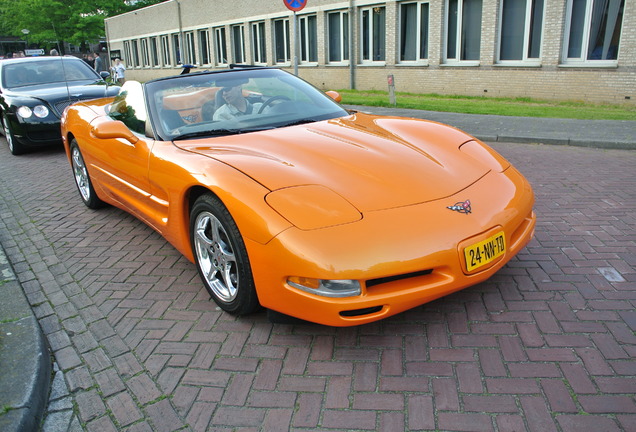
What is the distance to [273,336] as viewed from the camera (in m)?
2.92

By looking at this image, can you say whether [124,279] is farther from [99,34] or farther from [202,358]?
[99,34]

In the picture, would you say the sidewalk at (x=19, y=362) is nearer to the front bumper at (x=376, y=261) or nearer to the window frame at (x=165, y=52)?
the front bumper at (x=376, y=261)

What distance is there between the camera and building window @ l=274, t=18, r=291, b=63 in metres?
24.2

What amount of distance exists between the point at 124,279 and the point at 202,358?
133 centimetres

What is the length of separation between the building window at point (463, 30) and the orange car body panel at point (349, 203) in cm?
1412

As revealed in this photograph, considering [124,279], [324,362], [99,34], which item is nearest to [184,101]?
[124,279]

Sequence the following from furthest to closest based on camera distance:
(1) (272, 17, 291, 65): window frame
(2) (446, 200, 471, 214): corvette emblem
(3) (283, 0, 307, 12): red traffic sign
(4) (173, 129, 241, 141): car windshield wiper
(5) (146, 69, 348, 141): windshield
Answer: (1) (272, 17, 291, 65): window frame, (3) (283, 0, 307, 12): red traffic sign, (5) (146, 69, 348, 141): windshield, (4) (173, 129, 241, 141): car windshield wiper, (2) (446, 200, 471, 214): corvette emblem

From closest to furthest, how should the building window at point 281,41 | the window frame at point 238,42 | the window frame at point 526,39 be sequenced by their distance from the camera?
the window frame at point 526,39 < the building window at point 281,41 < the window frame at point 238,42

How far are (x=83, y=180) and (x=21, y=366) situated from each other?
3.34m

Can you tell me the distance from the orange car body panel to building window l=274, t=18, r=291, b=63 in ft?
71.1

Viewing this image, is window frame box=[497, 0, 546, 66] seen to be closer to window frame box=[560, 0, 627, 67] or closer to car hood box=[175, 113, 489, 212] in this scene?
window frame box=[560, 0, 627, 67]

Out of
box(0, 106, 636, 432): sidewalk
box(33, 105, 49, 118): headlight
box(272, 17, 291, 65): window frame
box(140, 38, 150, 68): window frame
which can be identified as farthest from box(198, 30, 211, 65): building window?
box(0, 106, 636, 432): sidewalk

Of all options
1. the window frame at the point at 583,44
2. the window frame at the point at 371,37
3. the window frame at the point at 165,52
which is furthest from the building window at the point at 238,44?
the window frame at the point at 583,44

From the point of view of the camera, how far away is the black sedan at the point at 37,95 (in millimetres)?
8672
